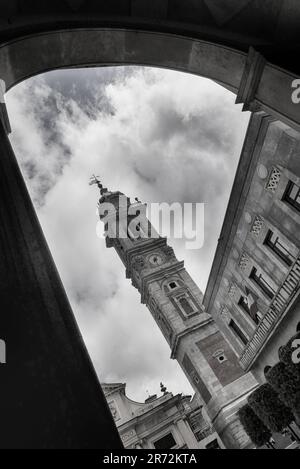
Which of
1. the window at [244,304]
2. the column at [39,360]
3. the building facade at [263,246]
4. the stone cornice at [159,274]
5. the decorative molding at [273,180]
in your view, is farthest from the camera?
the stone cornice at [159,274]

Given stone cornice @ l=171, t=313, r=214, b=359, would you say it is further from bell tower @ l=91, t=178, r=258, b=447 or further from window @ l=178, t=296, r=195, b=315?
window @ l=178, t=296, r=195, b=315

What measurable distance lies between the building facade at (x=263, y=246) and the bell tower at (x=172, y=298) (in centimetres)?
1402

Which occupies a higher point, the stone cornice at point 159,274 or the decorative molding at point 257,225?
the stone cornice at point 159,274

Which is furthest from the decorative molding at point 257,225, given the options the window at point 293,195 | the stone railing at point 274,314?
the stone railing at point 274,314

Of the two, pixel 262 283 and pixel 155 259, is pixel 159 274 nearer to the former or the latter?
pixel 155 259

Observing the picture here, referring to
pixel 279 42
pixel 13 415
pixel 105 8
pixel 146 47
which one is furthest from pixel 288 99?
pixel 13 415

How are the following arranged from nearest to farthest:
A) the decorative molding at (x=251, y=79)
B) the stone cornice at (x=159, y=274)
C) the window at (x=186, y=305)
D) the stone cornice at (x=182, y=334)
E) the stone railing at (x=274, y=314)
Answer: the decorative molding at (x=251, y=79) → the stone railing at (x=274, y=314) → the stone cornice at (x=182, y=334) → the window at (x=186, y=305) → the stone cornice at (x=159, y=274)

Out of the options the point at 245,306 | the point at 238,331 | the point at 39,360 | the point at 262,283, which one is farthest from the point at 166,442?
the point at 39,360

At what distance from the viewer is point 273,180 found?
41.9ft

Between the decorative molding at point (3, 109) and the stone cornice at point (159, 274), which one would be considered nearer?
the decorative molding at point (3, 109)

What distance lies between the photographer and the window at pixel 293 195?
12.0 meters

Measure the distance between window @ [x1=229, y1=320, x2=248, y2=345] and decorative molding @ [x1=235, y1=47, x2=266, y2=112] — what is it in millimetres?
14820

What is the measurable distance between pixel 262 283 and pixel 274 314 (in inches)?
96.1

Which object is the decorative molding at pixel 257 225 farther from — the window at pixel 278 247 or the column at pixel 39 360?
the column at pixel 39 360
